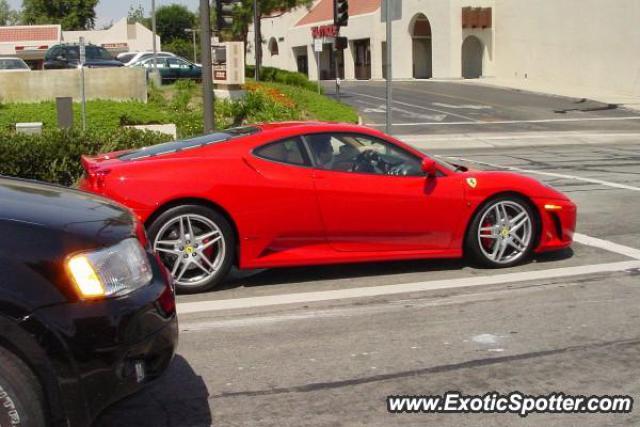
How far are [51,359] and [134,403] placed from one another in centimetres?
126

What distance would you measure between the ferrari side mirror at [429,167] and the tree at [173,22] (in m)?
95.7

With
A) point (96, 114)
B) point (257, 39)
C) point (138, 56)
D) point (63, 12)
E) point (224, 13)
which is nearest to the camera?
point (224, 13)

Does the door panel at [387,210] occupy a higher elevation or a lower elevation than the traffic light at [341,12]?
lower

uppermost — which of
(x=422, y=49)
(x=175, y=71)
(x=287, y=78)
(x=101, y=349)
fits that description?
(x=422, y=49)

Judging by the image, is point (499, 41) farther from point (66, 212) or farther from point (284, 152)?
point (66, 212)

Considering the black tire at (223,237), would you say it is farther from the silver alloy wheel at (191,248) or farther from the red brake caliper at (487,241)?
the red brake caliper at (487,241)

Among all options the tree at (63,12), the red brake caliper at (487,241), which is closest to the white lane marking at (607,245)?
the red brake caliper at (487,241)

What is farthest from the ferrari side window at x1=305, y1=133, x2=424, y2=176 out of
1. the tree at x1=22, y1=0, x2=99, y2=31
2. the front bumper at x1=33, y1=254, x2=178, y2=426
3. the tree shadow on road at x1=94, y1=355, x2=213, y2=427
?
the tree at x1=22, y1=0, x2=99, y2=31

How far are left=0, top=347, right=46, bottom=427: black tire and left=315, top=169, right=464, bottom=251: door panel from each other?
390 centimetres

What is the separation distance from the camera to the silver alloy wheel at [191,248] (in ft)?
22.2

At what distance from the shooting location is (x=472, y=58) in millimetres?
52531

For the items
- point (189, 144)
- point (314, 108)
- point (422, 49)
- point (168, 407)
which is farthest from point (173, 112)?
point (422, 49)

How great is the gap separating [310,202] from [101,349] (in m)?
3.67

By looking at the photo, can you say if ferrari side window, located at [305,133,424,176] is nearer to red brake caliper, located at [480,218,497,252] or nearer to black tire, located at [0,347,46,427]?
red brake caliper, located at [480,218,497,252]
